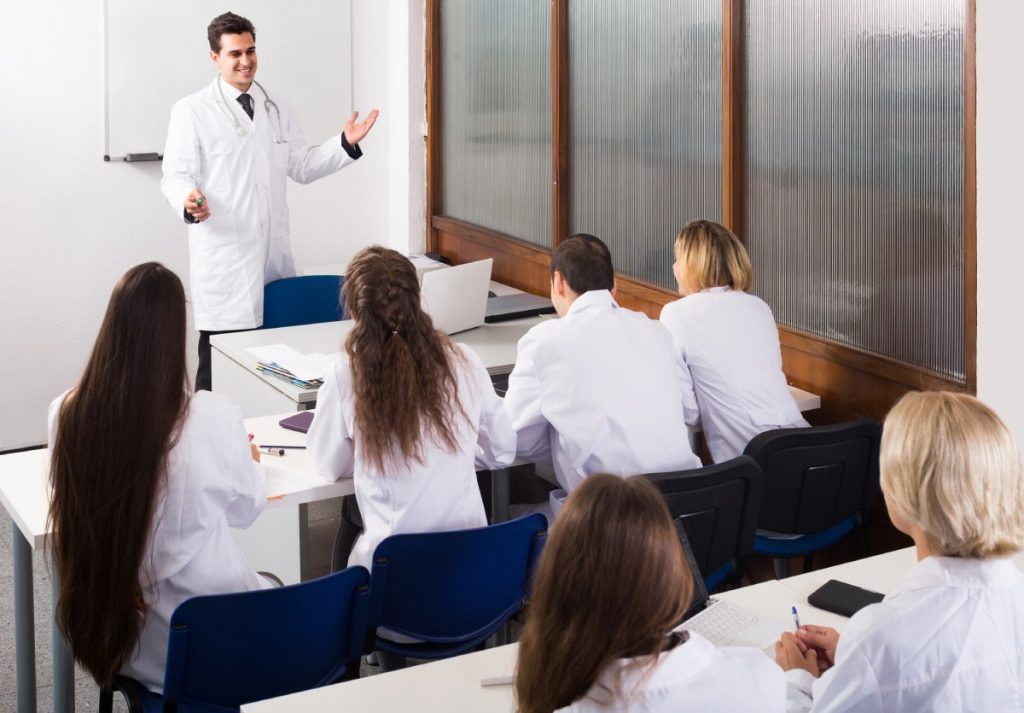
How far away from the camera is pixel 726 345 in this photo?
11.8 feet

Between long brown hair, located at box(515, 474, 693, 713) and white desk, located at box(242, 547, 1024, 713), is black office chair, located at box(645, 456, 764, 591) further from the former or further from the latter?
long brown hair, located at box(515, 474, 693, 713)

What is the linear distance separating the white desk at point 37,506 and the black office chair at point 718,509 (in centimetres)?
83

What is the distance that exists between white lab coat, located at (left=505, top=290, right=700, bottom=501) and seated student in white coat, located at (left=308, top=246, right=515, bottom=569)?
1.07 feet

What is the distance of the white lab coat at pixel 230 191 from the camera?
5125 millimetres

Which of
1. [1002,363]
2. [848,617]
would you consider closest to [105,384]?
[848,617]

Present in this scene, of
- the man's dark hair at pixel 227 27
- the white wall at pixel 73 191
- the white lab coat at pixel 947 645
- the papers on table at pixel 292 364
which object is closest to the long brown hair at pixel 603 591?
the white lab coat at pixel 947 645

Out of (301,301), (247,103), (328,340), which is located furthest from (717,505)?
(247,103)

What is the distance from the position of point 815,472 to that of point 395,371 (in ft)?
3.89

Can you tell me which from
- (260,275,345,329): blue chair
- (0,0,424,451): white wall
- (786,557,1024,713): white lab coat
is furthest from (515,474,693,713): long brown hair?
(0,0,424,451): white wall

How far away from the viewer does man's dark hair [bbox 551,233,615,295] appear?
11.2ft

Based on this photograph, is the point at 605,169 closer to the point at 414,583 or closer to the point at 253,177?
the point at 253,177

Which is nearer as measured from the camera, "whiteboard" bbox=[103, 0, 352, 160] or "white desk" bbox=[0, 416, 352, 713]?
"white desk" bbox=[0, 416, 352, 713]

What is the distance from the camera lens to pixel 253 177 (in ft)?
17.1

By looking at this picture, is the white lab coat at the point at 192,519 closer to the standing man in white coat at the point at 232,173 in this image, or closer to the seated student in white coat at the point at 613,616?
the seated student in white coat at the point at 613,616
